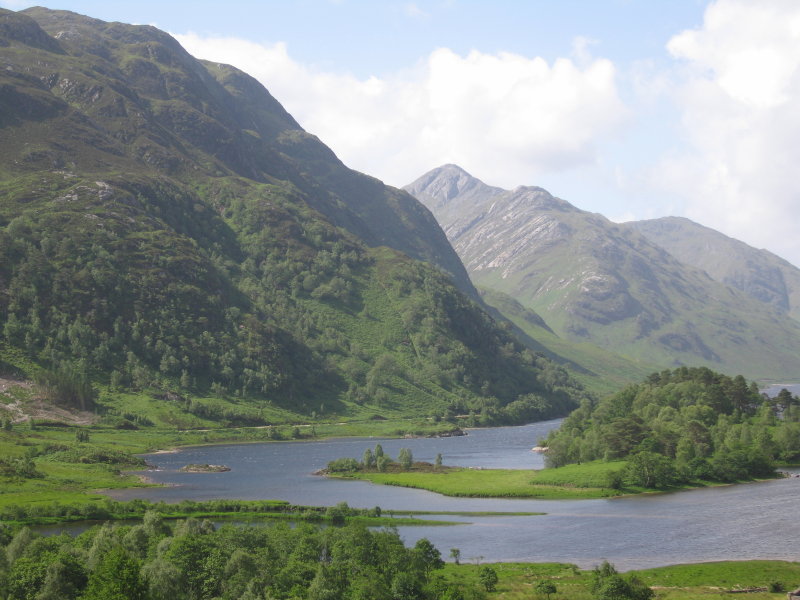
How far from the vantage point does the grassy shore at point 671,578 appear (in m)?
88.5

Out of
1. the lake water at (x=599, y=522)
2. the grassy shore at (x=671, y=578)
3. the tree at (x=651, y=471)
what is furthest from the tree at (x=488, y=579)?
the tree at (x=651, y=471)

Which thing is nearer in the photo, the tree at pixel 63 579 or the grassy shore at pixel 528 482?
the tree at pixel 63 579

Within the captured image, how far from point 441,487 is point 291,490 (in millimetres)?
34447

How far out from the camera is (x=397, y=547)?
93812 millimetres

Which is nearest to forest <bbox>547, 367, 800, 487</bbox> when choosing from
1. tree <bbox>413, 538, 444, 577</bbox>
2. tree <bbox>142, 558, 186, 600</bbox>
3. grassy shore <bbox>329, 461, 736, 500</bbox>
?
grassy shore <bbox>329, 461, 736, 500</bbox>

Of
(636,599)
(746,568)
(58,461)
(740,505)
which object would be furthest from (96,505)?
(740,505)

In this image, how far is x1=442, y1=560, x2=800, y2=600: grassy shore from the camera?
290 feet

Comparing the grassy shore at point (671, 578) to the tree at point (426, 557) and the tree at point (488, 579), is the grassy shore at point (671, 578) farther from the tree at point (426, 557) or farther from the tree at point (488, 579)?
the tree at point (426, 557)

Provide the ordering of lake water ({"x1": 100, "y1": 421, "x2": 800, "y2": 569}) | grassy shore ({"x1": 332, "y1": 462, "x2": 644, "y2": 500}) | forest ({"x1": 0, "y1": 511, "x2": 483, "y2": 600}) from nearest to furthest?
forest ({"x1": 0, "y1": 511, "x2": 483, "y2": 600}) → lake water ({"x1": 100, "y1": 421, "x2": 800, "y2": 569}) → grassy shore ({"x1": 332, "y1": 462, "x2": 644, "y2": 500})

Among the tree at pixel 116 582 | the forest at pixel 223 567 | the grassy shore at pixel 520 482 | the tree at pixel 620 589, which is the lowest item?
the grassy shore at pixel 520 482

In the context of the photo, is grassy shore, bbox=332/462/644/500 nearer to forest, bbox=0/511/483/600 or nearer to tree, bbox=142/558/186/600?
forest, bbox=0/511/483/600

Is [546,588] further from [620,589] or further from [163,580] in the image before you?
[163,580]

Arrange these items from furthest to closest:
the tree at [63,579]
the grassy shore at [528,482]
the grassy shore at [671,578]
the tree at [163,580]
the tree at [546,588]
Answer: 1. the grassy shore at [528,482]
2. the grassy shore at [671,578]
3. the tree at [546,588]
4. the tree at [163,580]
5. the tree at [63,579]

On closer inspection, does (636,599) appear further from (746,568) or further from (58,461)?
(58,461)
